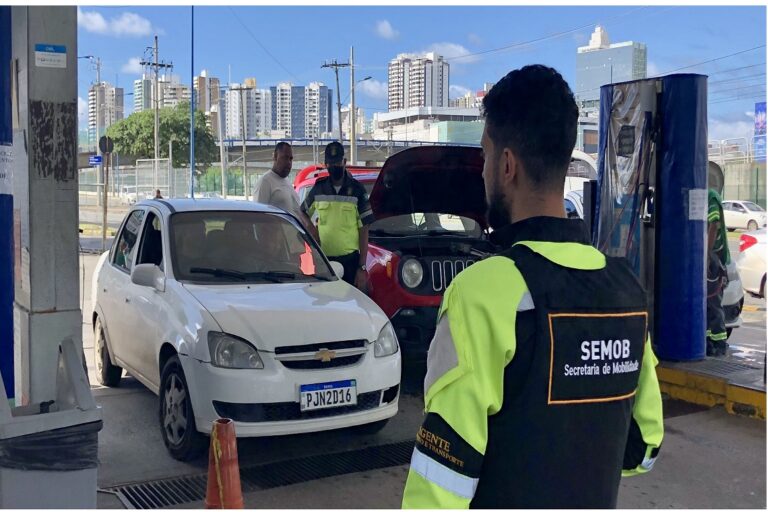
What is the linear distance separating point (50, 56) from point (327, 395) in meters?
2.48

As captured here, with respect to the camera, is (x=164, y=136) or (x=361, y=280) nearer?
(x=361, y=280)

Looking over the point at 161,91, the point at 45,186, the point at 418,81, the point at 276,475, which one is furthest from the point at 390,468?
the point at 418,81

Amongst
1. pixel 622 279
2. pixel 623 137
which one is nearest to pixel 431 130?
pixel 623 137

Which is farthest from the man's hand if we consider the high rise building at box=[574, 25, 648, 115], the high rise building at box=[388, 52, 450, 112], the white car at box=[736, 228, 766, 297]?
the high rise building at box=[388, 52, 450, 112]

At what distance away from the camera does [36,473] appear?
3.28 m

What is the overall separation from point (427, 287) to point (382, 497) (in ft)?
8.54

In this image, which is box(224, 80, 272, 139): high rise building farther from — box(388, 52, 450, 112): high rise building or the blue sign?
the blue sign

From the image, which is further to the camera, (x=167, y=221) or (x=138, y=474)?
(x=167, y=221)

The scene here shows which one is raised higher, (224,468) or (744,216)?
(744,216)

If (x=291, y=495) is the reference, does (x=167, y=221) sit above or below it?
Answer: above

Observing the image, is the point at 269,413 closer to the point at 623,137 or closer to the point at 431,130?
the point at 623,137

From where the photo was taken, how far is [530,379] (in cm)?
155

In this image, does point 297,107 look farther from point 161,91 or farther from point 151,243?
point 151,243

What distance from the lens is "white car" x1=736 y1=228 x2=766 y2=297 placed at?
1233cm
